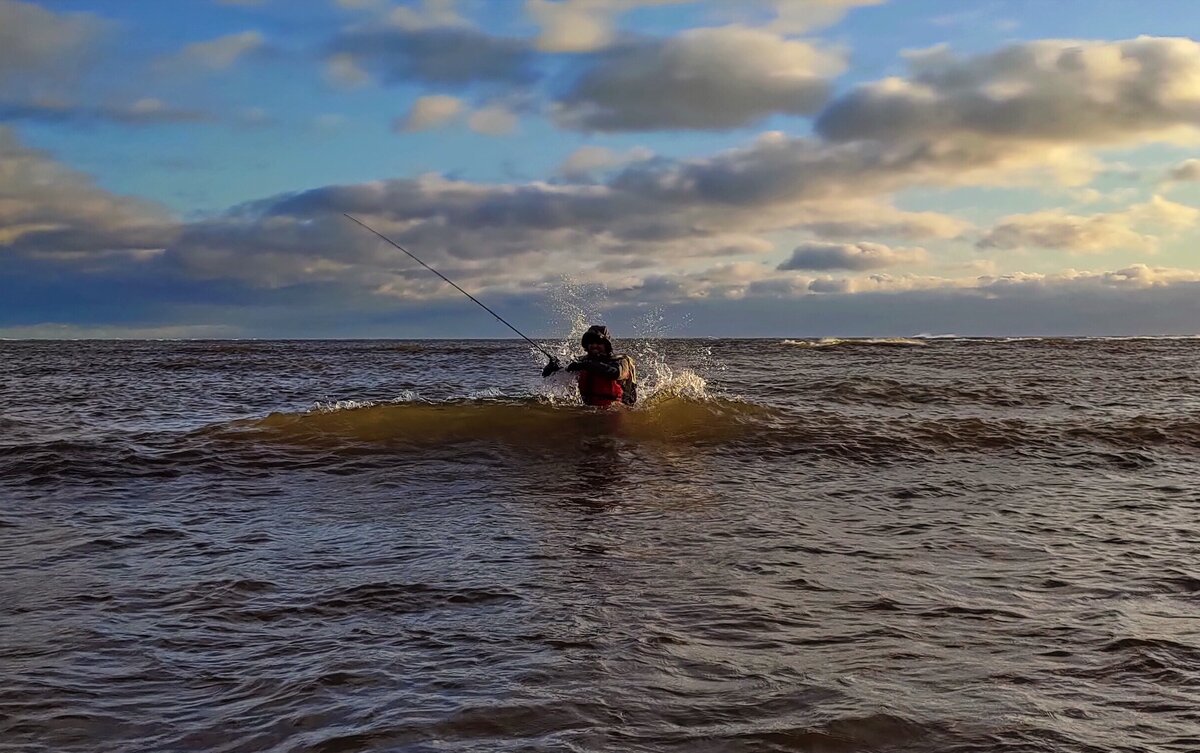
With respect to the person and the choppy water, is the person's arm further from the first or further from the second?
the choppy water

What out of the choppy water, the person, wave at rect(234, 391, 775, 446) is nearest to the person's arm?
the person

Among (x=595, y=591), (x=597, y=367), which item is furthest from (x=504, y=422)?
(x=595, y=591)

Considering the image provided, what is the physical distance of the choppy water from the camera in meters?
3.92

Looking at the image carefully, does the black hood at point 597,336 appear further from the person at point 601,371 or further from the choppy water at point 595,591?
the choppy water at point 595,591

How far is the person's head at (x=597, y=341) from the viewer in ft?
52.2

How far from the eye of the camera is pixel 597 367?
15828 mm

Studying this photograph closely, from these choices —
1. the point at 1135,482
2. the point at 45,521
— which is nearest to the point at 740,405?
the point at 1135,482

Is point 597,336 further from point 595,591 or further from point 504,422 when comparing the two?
point 595,591

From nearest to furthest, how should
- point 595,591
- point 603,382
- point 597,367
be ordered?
1. point 595,591
2. point 597,367
3. point 603,382

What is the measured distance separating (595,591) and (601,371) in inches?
391

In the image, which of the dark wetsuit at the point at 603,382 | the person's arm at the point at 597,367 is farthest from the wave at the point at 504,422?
the person's arm at the point at 597,367

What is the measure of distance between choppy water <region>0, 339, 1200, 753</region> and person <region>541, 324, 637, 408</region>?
1.84m

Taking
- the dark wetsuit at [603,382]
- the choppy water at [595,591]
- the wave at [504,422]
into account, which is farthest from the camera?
the dark wetsuit at [603,382]

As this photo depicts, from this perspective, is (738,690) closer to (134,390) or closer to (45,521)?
(45,521)
